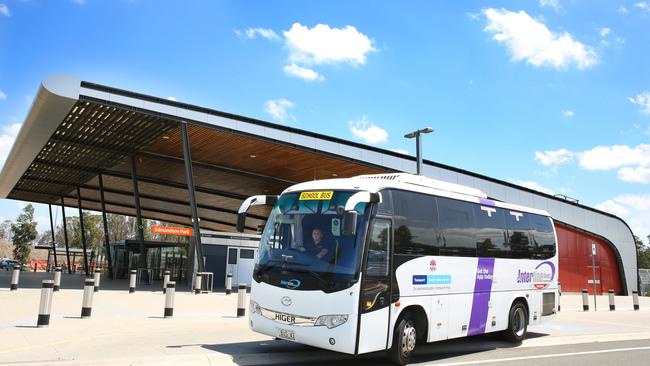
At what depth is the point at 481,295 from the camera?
1045 centimetres

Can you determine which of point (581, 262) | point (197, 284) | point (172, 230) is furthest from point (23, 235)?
point (581, 262)

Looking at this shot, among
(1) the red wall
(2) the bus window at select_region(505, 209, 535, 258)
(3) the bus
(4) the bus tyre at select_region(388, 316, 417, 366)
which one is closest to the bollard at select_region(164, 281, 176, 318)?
(3) the bus

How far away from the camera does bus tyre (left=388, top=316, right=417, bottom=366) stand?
27.2 ft

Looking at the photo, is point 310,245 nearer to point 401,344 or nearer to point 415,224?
point 415,224

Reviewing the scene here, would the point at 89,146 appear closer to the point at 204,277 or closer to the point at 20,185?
the point at 204,277

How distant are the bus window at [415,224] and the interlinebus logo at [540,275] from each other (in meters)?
3.63

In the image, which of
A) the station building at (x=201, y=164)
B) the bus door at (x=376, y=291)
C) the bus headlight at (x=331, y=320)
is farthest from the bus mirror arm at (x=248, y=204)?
the station building at (x=201, y=164)

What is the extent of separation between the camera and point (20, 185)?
41344mm

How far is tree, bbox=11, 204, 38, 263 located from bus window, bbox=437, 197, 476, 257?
80.0 metres

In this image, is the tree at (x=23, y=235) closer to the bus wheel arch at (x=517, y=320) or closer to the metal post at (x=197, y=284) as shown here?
the metal post at (x=197, y=284)

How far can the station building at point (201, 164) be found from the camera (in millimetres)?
21062

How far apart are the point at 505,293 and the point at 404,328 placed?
389 cm

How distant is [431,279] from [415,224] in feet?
3.40

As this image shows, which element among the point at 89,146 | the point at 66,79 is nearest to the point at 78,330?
the point at 66,79
